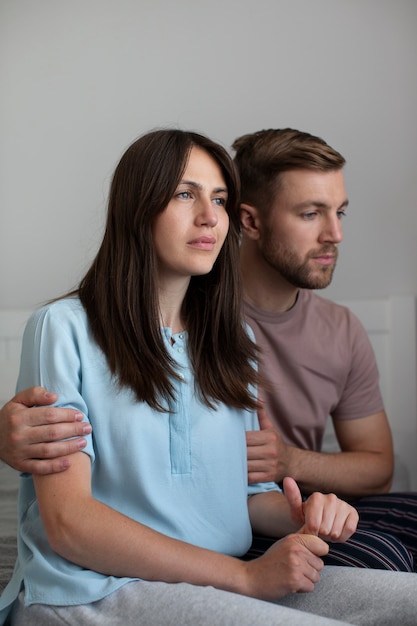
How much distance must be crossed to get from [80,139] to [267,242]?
0.89 metres

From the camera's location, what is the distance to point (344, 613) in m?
1.12

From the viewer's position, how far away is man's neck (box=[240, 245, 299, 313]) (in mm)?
1807

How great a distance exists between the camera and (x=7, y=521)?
1.67 meters

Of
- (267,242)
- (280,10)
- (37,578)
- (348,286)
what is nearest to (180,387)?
(37,578)

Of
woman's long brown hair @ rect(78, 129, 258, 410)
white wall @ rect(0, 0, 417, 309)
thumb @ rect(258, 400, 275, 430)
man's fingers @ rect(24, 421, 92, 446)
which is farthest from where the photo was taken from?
white wall @ rect(0, 0, 417, 309)

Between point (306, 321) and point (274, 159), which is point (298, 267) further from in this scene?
point (274, 159)

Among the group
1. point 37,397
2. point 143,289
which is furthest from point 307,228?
point 37,397

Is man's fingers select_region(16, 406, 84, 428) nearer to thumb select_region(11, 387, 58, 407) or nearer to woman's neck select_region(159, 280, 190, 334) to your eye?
thumb select_region(11, 387, 58, 407)

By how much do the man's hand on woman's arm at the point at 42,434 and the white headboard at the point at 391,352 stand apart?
1.32 m

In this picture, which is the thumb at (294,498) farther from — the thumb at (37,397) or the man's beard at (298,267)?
the man's beard at (298,267)

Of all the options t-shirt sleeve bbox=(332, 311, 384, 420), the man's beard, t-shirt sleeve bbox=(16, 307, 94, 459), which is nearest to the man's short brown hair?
the man's beard

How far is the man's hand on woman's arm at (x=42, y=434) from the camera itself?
110cm

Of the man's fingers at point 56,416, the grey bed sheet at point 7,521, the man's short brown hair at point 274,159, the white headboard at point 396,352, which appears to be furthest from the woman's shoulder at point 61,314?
the white headboard at point 396,352

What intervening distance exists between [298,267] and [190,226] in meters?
0.55
